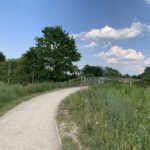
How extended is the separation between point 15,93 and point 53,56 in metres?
31.4

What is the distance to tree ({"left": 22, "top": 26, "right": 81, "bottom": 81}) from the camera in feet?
197

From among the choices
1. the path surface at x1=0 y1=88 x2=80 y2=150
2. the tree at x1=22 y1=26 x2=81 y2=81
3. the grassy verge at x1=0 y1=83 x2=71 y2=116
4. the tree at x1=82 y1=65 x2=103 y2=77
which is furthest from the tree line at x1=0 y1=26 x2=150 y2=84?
the path surface at x1=0 y1=88 x2=80 y2=150

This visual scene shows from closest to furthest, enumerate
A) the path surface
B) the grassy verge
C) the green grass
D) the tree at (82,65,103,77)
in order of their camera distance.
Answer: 1. the green grass
2. the path surface
3. the grassy verge
4. the tree at (82,65,103,77)

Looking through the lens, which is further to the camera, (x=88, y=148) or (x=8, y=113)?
(x=8, y=113)

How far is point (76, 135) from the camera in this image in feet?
41.9

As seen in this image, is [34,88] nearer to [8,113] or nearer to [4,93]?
[4,93]

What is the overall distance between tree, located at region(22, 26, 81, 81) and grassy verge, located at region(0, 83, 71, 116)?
15.6m

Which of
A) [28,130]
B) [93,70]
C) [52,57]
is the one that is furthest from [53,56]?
[28,130]

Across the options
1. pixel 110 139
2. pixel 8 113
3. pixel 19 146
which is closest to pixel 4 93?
pixel 8 113

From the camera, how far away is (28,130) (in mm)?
13859

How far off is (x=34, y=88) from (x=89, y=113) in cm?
2203

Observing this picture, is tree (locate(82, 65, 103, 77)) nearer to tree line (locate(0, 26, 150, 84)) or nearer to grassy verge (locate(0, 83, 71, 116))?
tree line (locate(0, 26, 150, 84))

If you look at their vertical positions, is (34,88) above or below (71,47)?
below

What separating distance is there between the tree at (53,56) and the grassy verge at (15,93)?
51.3 ft
